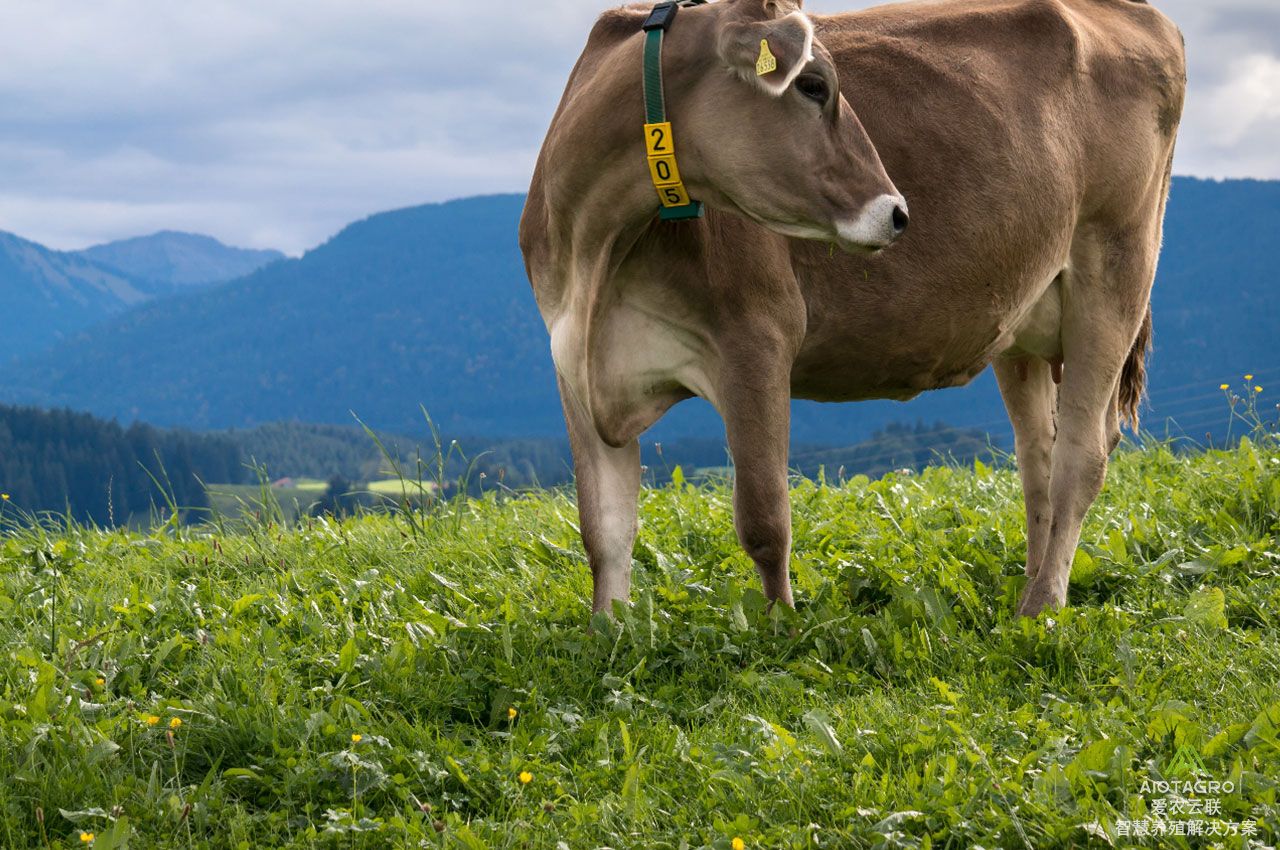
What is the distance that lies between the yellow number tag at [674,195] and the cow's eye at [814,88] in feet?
1.66

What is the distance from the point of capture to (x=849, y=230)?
3713 mm

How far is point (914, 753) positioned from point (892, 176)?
88.2 inches

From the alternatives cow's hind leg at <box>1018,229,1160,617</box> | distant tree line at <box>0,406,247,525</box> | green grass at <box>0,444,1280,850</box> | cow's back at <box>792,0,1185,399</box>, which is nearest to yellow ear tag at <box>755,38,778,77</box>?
cow's back at <box>792,0,1185,399</box>

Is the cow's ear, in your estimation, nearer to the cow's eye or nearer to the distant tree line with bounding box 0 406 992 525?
the cow's eye

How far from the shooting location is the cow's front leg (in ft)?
13.3

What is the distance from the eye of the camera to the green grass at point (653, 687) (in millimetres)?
3160

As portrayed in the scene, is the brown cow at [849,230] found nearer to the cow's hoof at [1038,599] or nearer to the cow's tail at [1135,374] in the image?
the cow's hoof at [1038,599]

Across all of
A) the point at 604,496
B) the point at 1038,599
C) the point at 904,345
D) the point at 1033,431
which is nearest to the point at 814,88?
the point at 904,345

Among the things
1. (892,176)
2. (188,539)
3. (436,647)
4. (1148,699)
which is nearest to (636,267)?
(892,176)

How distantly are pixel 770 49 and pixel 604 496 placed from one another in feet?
6.15

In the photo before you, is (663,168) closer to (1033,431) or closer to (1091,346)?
(1091,346)

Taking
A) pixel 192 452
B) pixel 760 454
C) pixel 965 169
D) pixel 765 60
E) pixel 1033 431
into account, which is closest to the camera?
pixel 765 60

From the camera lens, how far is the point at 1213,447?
7410 millimetres

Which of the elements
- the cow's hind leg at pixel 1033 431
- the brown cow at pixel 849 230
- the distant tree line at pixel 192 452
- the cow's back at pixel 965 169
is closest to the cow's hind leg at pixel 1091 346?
the brown cow at pixel 849 230
